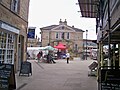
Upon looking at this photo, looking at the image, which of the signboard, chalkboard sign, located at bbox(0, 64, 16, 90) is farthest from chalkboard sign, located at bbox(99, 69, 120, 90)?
the signboard

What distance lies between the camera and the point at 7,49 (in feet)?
47.4

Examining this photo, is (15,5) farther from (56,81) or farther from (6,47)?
(56,81)

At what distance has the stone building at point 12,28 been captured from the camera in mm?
13141

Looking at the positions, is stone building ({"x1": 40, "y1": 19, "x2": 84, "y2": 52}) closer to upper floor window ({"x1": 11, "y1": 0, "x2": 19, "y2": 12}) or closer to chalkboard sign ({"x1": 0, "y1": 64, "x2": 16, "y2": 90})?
upper floor window ({"x1": 11, "y1": 0, "x2": 19, "y2": 12})

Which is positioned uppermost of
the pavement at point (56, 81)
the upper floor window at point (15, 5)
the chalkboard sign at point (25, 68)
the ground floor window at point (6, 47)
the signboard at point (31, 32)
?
the upper floor window at point (15, 5)

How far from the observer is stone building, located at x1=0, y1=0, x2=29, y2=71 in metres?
13.1

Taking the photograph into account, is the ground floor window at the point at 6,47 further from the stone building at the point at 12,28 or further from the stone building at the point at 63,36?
the stone building at the point at 63,36

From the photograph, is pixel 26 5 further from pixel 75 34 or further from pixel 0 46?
pixel 75 34

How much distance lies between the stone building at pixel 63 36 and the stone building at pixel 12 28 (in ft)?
153

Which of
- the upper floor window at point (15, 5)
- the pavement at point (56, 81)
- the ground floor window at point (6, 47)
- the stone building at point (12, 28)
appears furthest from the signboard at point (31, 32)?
the ground floor window at point (6, 47)

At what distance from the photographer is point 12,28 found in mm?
14305

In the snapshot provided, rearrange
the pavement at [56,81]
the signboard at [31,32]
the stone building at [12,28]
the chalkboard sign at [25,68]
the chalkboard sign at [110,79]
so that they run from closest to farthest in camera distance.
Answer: the chalkboard sign at [110,79] → the pavement at [56,81] → the stone building at [12,28] → the chalkboard sign at [25,68] → the signboard at [31,32]

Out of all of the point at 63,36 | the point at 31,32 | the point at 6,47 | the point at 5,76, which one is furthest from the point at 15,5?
the point at 63,36

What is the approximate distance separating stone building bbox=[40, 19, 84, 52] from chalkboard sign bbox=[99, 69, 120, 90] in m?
57.5
